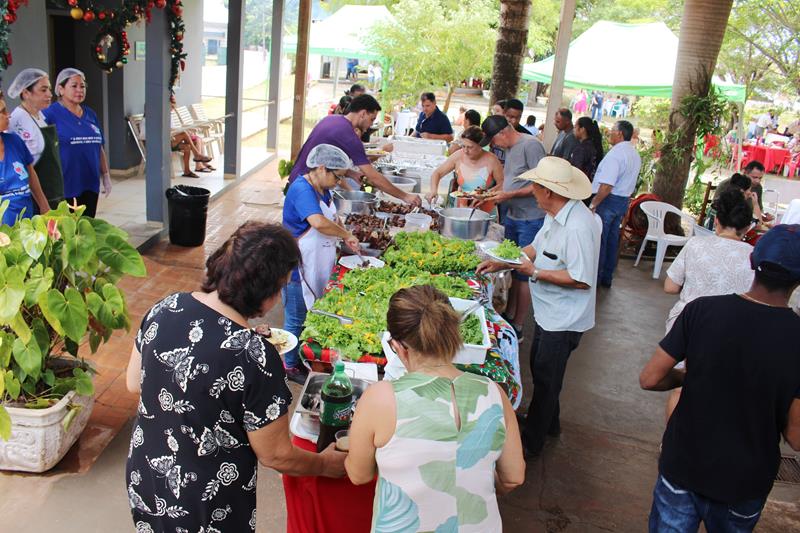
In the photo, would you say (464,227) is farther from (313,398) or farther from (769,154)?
(769,154)

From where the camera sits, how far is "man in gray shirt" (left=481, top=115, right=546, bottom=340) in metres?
6.45

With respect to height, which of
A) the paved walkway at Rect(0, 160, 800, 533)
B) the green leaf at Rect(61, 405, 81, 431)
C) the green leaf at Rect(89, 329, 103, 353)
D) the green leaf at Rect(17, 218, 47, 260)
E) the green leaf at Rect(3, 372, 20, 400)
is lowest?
the paved walkway at Rect(0, 160, 800, 533)

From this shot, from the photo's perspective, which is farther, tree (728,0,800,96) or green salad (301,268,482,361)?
tree (728,0,800,96)

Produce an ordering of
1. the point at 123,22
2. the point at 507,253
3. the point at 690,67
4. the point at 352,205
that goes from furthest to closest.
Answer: the point at 690,67, the point at 123,22, the point at 352,205, the point at 507,253

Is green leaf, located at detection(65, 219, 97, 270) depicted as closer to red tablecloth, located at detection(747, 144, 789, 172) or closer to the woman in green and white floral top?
the woman in green and white floral top

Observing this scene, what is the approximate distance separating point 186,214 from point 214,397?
19.9 ft

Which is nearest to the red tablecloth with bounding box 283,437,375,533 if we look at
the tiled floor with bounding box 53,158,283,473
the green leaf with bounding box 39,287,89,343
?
the green leaf with bounding box 39,287,89,343

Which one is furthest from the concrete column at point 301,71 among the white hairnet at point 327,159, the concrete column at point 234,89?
the white hairnet at point 327,159

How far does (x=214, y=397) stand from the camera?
207 cm

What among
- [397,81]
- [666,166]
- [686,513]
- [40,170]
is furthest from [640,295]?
[397,81]

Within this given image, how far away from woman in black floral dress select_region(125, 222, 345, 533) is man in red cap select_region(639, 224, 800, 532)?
152cm

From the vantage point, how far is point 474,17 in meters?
17.4

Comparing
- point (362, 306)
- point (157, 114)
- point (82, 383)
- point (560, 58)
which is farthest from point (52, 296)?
point (560, 58)

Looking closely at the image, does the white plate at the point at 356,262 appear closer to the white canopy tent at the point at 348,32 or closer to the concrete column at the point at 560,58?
the concrete column at the point at 560,58
